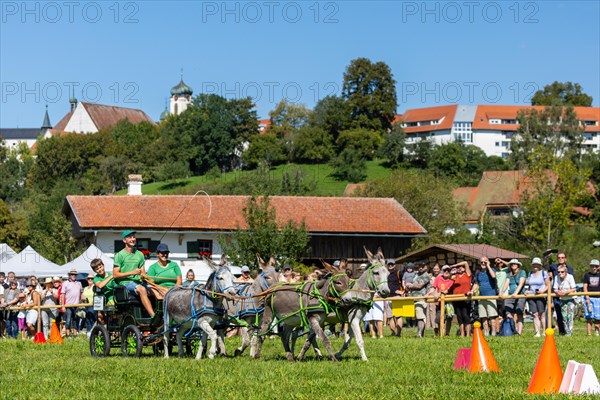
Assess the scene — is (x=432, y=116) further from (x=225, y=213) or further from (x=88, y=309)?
(x=88, y=309)

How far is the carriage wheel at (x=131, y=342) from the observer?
1692cm

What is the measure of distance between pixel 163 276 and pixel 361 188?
2960 inches

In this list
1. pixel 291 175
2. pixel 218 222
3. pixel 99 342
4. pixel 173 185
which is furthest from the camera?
pixel 173 185

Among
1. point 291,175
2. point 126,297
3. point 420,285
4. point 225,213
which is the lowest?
point 420,285

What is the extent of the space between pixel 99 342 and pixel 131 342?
31.4 inches

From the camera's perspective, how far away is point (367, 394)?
467 inches

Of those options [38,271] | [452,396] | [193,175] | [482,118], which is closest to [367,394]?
[452,396]

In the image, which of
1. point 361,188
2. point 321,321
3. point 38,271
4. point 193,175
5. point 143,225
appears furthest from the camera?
point 193,175

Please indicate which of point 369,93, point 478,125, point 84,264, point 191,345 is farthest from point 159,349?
point 478,125

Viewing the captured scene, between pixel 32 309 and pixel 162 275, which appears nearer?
pixel 162 275

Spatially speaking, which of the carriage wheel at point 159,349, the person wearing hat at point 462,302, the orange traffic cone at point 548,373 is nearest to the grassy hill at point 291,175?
the person wearing hat at point 462,302

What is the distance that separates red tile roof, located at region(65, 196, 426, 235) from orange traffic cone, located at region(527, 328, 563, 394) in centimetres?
4978

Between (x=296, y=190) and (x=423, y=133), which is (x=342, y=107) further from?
(x=423, y=133)

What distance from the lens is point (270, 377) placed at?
13672 mm
